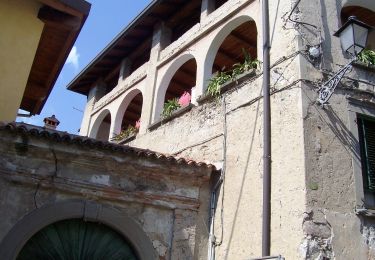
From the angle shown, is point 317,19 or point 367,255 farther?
point 317,19

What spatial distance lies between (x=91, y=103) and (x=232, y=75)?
8157 mm

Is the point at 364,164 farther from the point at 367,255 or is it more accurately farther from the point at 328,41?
the point at 328,41

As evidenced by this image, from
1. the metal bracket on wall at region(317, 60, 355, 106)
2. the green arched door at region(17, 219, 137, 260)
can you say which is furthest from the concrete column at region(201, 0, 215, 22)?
the green arched door at region(17, 219, 137, 260)

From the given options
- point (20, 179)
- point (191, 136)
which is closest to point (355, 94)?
point (191, 136)

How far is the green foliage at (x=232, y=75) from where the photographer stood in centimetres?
827

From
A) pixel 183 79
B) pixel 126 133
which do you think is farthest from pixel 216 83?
pixel 183 79

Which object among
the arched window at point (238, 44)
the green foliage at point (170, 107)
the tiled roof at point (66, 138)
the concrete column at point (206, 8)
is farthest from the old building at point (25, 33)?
the arched window at point (238, 44)

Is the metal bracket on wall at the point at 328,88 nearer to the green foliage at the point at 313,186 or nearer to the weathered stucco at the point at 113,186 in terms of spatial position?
the green foliage at the point at 313,186

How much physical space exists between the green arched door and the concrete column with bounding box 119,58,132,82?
23.9 feet

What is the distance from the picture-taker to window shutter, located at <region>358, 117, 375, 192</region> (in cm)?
699

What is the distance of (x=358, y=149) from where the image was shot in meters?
7.06

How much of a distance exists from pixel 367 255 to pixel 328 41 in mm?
3582

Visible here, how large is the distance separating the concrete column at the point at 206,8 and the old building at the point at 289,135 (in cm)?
3

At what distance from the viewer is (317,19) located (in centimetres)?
779
